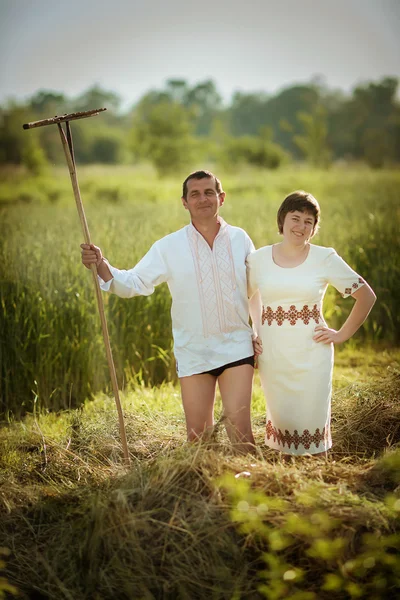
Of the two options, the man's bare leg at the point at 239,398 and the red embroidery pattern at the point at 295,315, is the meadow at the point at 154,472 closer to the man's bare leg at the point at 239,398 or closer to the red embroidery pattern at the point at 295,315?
the man's bare leg at the point at 239,398

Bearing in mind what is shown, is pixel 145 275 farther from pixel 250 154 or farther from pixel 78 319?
pixel 250 154

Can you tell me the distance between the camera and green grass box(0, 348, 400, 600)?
2.51 metres

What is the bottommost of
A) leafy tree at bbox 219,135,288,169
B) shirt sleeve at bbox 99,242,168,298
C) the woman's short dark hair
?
shirt sleeve at bbox 99,242,168,298

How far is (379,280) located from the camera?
A: 6.86 meters

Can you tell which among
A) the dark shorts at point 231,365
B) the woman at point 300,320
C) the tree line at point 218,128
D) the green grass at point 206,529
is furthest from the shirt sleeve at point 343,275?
the tree line at point 218,128

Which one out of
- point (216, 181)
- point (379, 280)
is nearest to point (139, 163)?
point (379, 280)

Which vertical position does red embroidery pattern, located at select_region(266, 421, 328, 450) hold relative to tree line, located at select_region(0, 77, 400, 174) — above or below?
below

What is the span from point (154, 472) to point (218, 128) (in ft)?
119

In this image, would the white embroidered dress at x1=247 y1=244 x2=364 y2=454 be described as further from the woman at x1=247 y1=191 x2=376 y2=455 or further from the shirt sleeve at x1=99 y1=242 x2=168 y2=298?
the shirt sleeve at x1=99 y1=242 x2=168 y2=298

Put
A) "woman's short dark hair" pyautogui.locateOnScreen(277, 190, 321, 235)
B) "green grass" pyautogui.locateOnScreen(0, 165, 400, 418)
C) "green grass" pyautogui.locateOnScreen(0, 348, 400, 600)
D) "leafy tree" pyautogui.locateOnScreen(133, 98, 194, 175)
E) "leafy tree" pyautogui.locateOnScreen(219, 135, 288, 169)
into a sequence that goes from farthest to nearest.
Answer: "leafy tree" pyautogui.locateOnScreen(219, 135, 288, 169) → "leafy tree" pyautogui.locateOnScreen(133, 98, 194, 175) → "green grass" pyautogui.locateOnScreen(0, 165, 400, 418) → "woman's short dark hair" pyautogui.locateOnScreen(277, 190, 321, 235) → "green grass" pyautogui.locateOnScreen(0, 348, 400, 600)

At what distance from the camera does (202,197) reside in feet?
11.2

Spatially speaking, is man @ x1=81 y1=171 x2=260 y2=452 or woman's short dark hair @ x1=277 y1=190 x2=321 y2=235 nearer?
woman's short dark hair @ x1=277 y1=190 x2=321 y2=235

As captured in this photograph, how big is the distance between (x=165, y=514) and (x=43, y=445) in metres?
1.29

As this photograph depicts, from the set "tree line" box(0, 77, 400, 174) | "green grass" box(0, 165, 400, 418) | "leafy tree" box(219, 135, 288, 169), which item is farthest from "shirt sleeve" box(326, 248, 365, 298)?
"leafy tree" box(219, 135, 288, 169)
